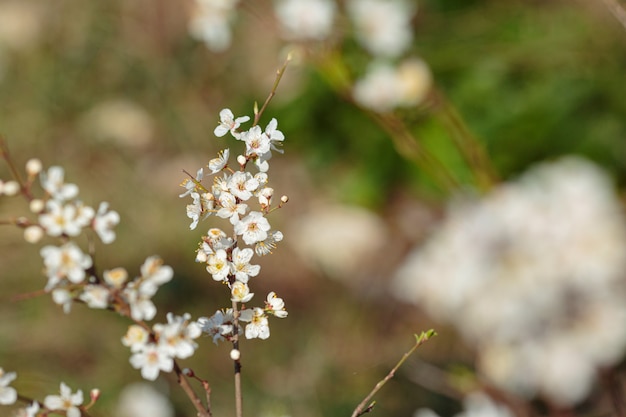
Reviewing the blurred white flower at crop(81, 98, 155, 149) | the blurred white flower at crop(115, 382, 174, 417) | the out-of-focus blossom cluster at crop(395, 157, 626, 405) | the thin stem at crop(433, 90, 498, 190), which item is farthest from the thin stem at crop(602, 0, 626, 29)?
the blurred white flower at crop(81, 98, 155, 149)

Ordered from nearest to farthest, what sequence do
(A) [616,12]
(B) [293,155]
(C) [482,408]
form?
1. (A) [616,12]
2. (C) [482,408]
3. (B) [293,155]

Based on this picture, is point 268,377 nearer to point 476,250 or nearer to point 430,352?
point 430,352

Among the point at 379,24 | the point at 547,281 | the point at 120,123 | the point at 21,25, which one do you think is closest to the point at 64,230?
the point at 547,281

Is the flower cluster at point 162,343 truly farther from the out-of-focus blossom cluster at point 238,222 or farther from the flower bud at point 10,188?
the flower bud at point 10,188

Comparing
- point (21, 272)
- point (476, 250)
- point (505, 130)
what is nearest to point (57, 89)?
point (21, 272)

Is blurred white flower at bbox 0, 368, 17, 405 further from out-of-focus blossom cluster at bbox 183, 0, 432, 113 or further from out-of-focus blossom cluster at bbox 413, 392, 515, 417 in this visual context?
out-of-focus blossom cluster at bbox 183, 0, 432, 113

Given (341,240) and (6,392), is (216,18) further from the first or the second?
(6,392)
